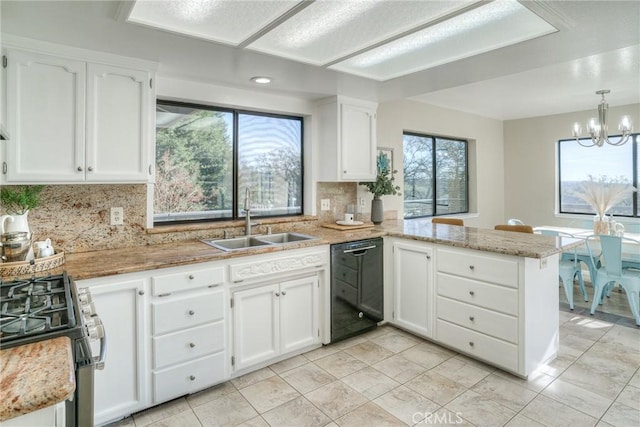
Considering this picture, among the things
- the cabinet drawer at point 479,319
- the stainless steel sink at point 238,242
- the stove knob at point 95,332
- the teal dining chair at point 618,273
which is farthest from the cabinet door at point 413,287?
the stove knob at point 95,332

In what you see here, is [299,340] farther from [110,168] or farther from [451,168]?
[451,168]

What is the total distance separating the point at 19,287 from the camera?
4.99ft

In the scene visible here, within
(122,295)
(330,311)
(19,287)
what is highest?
(19,287)

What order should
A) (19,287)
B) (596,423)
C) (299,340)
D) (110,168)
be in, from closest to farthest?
(19,287), (596,423), (110,168), (299,340)

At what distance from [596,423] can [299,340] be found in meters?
1.84

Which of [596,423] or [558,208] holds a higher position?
[558,208]

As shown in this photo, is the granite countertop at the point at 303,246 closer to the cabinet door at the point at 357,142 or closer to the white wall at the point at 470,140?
the cabinet door at the point at 357,142

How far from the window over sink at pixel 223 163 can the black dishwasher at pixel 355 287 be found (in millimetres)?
919

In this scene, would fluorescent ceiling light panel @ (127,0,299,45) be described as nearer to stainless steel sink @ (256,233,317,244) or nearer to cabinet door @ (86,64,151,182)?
cabinet door @ (86,64,151,182)

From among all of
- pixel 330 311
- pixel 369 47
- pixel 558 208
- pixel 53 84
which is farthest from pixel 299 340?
pixel 558 208

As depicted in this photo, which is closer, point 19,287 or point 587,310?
point 19,287

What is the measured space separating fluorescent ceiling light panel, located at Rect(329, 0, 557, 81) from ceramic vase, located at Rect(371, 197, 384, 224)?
138 centimetres

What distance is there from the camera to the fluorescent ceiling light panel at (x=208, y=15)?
1.71 m

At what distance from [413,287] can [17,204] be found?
280cm
